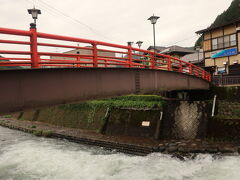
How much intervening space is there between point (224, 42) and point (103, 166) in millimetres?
26610

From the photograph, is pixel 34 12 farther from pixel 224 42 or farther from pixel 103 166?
pixel 224 42

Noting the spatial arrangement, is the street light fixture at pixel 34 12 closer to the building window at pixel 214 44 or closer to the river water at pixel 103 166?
the river water at pixel 103 166

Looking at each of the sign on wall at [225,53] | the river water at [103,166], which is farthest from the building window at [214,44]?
the river water at [103,166]

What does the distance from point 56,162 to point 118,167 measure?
15.7 ft

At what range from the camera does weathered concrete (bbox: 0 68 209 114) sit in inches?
204

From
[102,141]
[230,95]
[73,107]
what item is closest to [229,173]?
[230,95]

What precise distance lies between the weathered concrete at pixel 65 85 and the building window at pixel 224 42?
23619 mm

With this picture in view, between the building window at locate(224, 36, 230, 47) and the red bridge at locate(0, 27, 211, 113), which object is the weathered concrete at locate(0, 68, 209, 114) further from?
the building window at locate(224, 36, 230, 47)

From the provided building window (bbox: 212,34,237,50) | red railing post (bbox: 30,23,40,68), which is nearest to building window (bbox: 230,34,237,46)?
building window (bbox: 212,34,237,50)

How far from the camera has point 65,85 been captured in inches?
251

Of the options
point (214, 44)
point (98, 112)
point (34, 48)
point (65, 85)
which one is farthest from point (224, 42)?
point (34, 48)

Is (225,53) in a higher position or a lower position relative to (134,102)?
higher

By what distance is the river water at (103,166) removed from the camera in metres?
11.2

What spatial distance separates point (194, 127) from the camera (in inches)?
628
